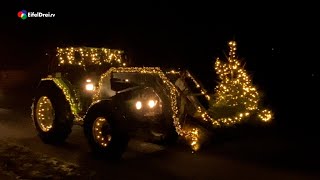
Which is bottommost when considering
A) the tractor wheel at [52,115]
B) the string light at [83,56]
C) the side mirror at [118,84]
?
the tractor wheel at [52,115]

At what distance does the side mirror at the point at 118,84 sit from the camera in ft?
29.6

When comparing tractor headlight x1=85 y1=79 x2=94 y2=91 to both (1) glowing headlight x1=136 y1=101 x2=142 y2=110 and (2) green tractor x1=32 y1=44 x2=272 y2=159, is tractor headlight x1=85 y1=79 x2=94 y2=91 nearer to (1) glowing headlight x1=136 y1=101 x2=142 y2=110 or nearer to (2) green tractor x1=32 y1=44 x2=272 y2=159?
(2) green tractor x1=32 y1=44 x2=272 y2=159

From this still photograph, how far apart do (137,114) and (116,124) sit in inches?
18.2

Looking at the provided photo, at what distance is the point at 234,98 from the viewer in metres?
10.5

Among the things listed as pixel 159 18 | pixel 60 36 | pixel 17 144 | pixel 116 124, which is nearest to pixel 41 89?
pixel 17 144

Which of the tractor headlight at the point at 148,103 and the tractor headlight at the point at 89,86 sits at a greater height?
the tractor headlight at the point at 89,86

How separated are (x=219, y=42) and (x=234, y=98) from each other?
38.0 ft

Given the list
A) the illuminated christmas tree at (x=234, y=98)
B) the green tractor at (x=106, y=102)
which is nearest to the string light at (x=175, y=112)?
the green tractor at (x=106, y=102)

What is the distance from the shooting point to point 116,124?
8.23 metres

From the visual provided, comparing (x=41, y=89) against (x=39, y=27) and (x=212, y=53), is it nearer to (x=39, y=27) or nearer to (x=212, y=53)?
(x=212, y=53)

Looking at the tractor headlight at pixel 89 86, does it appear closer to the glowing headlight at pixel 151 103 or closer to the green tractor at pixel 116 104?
the green tractor at pixel 116 104

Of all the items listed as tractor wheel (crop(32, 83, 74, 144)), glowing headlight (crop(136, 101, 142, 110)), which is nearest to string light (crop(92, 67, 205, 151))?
glowing headlight (crop(136, 101, 142, 110))

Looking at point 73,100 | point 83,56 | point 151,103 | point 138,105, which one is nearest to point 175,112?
point 151,103

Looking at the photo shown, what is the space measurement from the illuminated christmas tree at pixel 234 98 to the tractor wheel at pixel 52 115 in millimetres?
3428
